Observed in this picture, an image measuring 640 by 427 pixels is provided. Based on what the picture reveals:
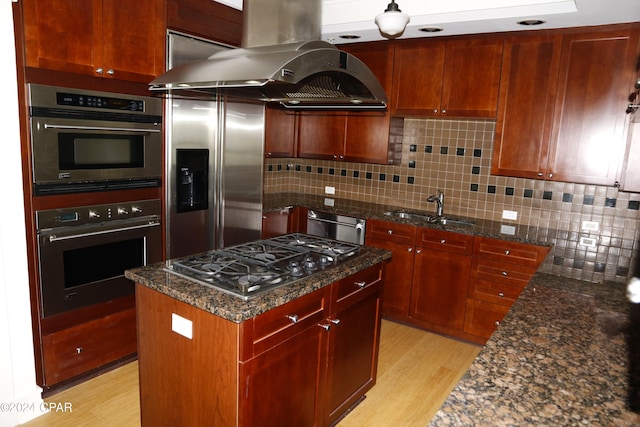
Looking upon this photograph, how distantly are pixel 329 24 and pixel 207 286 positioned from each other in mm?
2684

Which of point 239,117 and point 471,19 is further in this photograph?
point 239,117

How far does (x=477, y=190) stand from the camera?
403cm

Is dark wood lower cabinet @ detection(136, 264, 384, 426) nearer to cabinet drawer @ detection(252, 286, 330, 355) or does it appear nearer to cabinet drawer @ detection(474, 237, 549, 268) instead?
cabinet drawer @ detection(252, 286, 330, 355)

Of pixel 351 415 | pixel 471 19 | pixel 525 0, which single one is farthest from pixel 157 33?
pixel 351 415

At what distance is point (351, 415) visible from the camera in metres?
2.61

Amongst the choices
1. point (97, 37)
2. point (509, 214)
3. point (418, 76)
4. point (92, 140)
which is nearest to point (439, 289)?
point (509, 214)

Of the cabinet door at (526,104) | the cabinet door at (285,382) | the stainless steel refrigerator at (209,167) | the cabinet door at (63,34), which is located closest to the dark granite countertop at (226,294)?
the cabinet door at (285,382)

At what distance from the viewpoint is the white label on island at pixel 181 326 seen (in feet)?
6.06

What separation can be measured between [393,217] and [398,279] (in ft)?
1.80

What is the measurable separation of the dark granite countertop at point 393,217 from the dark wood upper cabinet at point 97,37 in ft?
5.57

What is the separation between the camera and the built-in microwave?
2428 millimetres

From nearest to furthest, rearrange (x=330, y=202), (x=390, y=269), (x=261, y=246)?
(x=261, y=246), (x=390, y=269), (x=330, y=202)

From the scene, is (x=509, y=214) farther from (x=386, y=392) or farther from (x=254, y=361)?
(x=254, y=361)

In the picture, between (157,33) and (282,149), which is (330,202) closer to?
(282,149)
